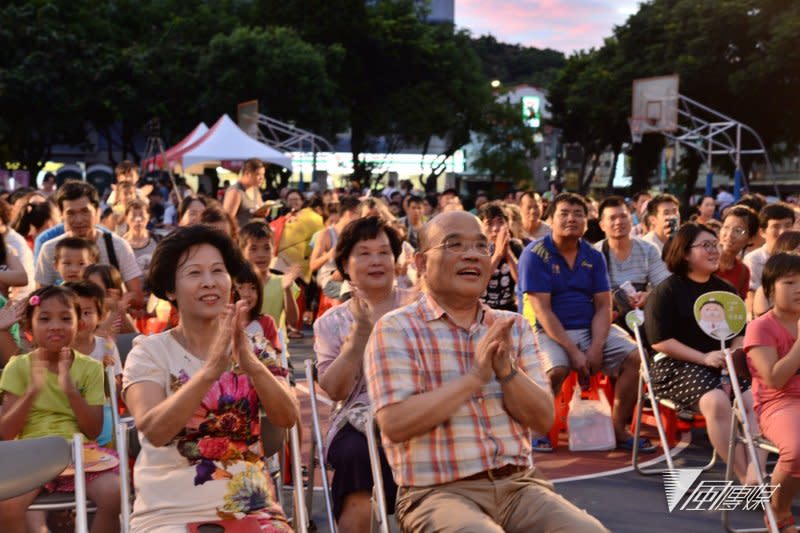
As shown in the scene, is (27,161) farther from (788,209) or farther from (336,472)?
(336,472)

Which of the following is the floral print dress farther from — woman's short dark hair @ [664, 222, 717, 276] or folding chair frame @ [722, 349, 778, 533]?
woman's short dark hair @ [664, 222, 717, 276]

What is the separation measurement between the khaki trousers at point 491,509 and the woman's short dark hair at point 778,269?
2556 mm

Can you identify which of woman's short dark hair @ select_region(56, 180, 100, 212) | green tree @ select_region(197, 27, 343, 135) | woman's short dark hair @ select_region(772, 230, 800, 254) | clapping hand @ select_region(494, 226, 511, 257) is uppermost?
green tree @ select_region(197, 27, 343, 135)

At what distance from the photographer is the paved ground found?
6461mm

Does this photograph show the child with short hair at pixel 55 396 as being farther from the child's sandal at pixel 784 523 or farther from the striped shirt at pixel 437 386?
the child's sandal at pixel 784 523

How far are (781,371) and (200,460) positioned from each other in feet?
10.3

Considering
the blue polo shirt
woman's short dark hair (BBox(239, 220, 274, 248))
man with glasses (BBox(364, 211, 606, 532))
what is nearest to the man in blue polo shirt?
the blue polo shirt

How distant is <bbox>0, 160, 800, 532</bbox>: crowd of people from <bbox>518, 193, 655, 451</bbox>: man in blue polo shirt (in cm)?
2

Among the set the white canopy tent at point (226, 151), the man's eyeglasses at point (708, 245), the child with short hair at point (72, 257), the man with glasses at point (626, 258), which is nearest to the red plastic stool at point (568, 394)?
the man with glasses at point (626, 258)

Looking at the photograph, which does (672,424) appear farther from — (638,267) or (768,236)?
(768,236)

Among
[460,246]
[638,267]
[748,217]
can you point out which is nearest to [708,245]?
[638,267]

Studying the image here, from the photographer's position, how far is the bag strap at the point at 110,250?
8070mm

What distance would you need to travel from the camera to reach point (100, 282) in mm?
7156

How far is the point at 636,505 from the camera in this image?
22.6 feet
